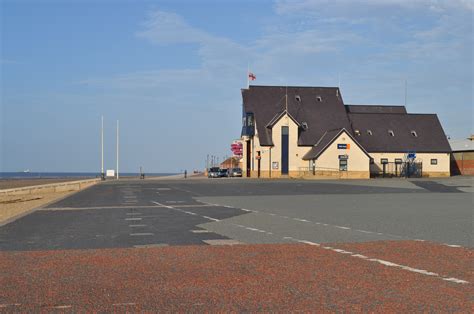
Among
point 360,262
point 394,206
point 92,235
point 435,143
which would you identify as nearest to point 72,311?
point 360,262

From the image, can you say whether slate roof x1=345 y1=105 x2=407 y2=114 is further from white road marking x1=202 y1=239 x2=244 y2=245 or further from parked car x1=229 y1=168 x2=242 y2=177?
white road marking x1=202 y1=239 x2=244 y2=245

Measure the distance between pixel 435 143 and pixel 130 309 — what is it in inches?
3104

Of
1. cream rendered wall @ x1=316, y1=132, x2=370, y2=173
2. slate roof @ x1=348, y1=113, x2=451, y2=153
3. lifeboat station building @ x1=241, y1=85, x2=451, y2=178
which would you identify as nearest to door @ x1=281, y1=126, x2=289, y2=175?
lifeboat station building @ x1=241, y1=85, x2=451, y2=178

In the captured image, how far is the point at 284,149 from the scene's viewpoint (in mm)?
76375

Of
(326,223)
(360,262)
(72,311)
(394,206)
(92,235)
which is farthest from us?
(394,206)

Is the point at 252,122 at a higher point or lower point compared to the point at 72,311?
higher

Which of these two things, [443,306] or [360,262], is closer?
[443,306]

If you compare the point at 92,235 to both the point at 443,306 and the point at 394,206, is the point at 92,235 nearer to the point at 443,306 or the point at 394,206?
the point at 443,306

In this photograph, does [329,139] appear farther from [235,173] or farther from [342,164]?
[235,173]

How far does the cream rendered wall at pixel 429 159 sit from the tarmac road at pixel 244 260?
198ft

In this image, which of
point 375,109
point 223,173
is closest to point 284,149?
point 223,173

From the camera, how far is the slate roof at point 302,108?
256 ft

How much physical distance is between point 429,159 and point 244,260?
73.4m

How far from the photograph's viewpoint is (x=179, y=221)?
697 inches
